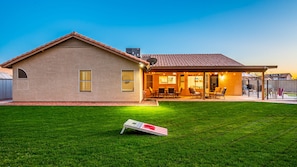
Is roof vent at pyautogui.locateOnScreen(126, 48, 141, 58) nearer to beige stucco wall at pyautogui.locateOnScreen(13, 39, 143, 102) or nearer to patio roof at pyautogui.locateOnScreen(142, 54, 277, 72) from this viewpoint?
patio roof at pyautogui.locateOnScreen(142, 54, 277, 72)

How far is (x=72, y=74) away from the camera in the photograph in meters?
14.1

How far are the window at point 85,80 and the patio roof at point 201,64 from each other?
4.82 meters

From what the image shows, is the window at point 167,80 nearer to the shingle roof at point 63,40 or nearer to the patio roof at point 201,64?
the patio roof at point 201,64

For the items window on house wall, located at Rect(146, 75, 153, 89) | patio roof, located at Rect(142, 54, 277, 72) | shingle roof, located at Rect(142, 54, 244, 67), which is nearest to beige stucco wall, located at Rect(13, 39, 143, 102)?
patio roof, located at Rect(142, 54, 277, 72)

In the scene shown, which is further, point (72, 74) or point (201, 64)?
point (201, 64)

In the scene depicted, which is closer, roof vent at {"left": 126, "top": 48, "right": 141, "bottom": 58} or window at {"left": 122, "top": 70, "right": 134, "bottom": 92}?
window at {"left": 122, "top": 70, "right": 134, "bottom": 92}

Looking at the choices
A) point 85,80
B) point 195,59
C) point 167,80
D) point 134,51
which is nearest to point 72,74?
point 85,80

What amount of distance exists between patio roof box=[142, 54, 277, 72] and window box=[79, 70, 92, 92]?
482 centimetres

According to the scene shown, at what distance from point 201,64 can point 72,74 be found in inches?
445

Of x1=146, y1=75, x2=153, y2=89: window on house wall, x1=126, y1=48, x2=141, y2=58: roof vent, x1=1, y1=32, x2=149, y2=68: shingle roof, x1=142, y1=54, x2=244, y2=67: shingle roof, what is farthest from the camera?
x1=146, y1=75, x2=153, y2=89: window on house wall

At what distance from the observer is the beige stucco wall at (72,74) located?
1398cm

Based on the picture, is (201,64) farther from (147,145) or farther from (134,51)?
(147,145)

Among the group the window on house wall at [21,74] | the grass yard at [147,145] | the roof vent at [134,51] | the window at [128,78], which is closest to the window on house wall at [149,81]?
the roof vent at [134,51]

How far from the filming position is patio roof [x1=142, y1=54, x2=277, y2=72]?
1584 centimetres
